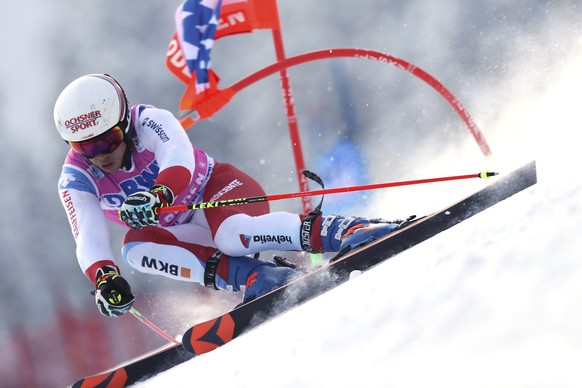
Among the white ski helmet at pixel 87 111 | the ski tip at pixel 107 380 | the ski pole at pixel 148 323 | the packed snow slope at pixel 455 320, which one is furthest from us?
the ski pole at pixel 148 323

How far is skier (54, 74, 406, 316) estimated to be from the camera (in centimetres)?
342

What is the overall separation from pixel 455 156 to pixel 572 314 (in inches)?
256

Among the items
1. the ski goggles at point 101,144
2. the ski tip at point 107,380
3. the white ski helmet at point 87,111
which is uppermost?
the white ski helmet at point 87,111

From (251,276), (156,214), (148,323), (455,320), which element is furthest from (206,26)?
(455,320)

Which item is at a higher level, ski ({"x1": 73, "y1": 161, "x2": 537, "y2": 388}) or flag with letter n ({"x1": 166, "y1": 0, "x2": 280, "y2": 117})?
flag with letter n ({"x1": 166, "y1": 0, "x2": 280, "y2": 117})

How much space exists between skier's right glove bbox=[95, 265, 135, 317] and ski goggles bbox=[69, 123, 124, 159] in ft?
2.01

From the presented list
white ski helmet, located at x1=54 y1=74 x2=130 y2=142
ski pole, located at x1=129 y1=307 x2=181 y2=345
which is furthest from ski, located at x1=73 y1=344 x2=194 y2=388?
white ski helmet, located at x1=54 y1=74 x2=130 y2=142

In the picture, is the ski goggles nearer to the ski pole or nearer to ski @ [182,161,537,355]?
the ski pole

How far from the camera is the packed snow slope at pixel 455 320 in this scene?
172 centimetres

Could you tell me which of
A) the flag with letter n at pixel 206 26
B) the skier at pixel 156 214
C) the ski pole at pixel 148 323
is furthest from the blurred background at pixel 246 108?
the skier at pixel 156 214

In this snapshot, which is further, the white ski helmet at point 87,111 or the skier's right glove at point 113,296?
the white ski helmet at point 87,111

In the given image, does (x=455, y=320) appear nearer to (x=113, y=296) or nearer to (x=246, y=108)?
(x=113, y=296)

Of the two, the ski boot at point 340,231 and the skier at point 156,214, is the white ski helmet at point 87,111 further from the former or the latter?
the ski boot at point 340,231

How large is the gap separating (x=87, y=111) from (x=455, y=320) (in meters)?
2.19
